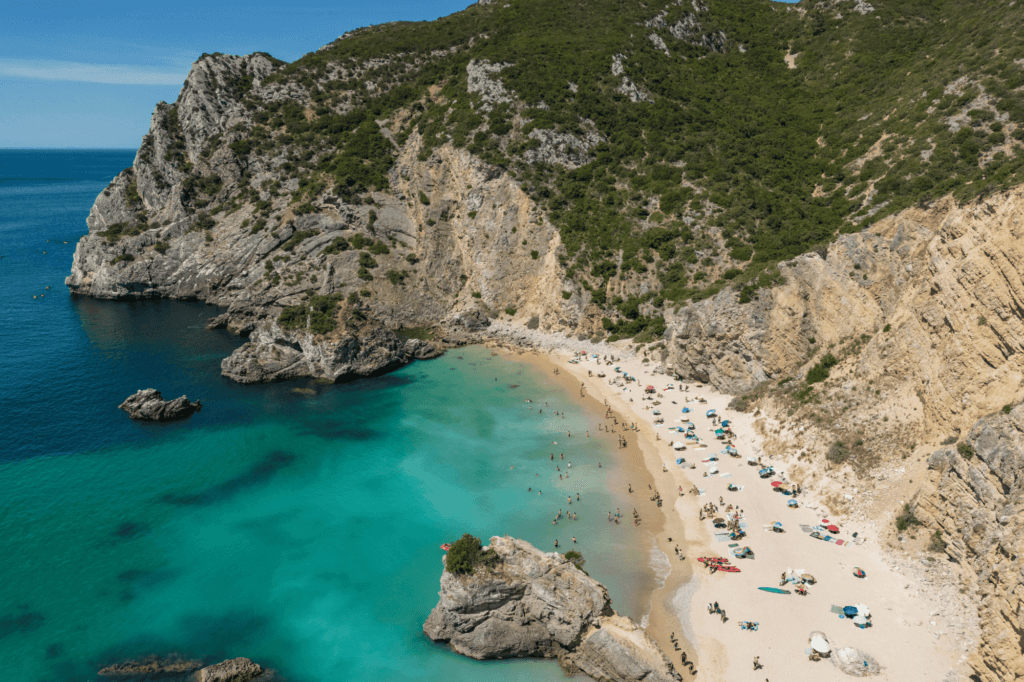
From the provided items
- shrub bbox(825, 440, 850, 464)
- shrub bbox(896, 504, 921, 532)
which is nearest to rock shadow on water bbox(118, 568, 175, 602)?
shrub bbox(825, 440, 850, 464)

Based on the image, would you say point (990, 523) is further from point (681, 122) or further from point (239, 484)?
point (681, 122)

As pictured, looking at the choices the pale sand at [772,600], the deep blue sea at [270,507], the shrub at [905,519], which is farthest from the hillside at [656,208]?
the deep blue sea at [270,507]

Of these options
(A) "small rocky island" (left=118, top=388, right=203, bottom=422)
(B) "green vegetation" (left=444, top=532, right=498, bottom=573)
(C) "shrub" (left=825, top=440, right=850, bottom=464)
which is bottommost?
(A) "small rocky island" (left=118, top=388, right=203, bottom=422)

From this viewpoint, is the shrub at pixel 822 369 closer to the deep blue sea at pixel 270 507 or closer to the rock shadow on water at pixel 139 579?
the deep blue sea at pixel 270 507

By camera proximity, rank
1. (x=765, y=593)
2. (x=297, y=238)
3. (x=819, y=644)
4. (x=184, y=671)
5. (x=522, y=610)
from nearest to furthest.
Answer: (x=819, y=644) < (x=184, y=671) < (x=522, y=610) < (x=765, y=593) < (x=297, y=238)

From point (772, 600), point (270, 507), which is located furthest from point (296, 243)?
point (772, 600)

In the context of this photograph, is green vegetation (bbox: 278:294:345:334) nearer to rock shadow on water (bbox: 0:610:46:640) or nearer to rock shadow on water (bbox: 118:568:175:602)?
rock shadow on water (bbox: 118:568:175:602)
